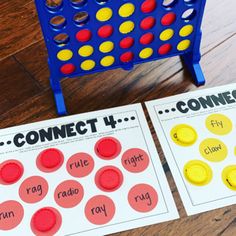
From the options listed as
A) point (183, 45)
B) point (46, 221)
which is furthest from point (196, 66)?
point (46, 221)

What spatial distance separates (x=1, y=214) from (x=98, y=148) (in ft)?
0.56

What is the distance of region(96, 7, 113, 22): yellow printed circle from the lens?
56 centimetres

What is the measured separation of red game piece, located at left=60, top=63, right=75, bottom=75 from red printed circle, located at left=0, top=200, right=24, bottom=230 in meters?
0.22

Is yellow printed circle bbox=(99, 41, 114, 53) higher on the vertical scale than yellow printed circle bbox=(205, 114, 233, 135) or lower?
higher

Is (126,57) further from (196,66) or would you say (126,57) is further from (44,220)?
(44,220)

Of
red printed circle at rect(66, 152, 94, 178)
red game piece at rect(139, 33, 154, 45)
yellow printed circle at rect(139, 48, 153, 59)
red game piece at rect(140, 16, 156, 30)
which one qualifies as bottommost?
red printed circle at rect(66, 152, 94, 178)

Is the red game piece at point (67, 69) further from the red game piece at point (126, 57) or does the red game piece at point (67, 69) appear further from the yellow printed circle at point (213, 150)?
the yellow printed circle at point (213, 150)

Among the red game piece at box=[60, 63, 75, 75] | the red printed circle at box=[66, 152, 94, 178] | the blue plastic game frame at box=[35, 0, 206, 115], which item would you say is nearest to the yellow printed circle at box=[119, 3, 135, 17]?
the blue plastic game frame at box=[35, 0, 206, 115]

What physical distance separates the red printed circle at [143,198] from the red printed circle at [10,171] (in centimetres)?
17

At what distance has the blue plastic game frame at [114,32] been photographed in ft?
1.81

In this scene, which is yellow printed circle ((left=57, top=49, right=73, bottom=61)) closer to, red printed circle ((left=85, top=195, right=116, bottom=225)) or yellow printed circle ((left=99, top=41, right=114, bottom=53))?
yellow printed circle ((left=99, top=41, right=114, bottom=53))

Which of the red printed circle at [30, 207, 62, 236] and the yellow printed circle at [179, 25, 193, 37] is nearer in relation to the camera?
the red printed circle at [30, 207, 62, 236]

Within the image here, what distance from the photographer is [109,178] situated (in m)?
0.57

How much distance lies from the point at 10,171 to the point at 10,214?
0.07 metres
